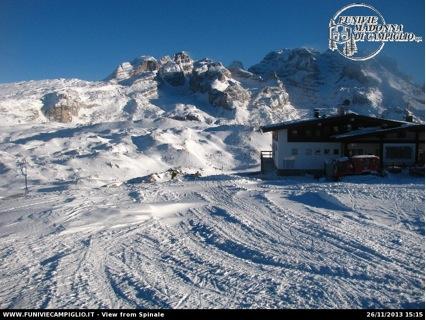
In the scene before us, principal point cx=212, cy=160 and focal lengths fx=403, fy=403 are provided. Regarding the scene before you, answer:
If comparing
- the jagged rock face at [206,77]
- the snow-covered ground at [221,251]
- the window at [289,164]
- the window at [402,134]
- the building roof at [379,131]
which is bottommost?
the window at [289,164]

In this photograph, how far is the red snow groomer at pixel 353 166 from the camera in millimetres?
20969

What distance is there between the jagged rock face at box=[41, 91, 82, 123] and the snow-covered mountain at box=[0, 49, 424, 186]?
26 cm

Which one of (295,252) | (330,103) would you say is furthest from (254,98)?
(295,252)

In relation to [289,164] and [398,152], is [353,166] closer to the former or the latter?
[289,164]

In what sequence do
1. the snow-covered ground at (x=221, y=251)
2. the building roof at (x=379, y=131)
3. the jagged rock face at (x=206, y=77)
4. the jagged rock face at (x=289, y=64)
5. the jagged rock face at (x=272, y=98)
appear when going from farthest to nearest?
the jagged rock face at (x=289, y=64) < the jagged rock face at (x=206, y=77) < the jagged rock face at (x=272, y=98) < the building roof at (x=379, y=131) < the snow-covered ground at (x=221, y=251)

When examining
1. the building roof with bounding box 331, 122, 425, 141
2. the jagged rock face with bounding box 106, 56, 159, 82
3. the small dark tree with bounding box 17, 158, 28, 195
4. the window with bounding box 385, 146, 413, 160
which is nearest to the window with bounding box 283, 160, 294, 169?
the building roof with bounding box 331, 122, 425, 141

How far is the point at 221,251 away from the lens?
30.7 ft

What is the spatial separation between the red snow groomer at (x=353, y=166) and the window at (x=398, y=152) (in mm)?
3812

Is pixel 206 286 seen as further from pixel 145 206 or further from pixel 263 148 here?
pixel 263 148

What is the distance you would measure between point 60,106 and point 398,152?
9079 cm

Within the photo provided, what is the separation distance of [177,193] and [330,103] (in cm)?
11569

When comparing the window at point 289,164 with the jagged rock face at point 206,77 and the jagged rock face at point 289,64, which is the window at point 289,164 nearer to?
the jagged rock face at point 206,77

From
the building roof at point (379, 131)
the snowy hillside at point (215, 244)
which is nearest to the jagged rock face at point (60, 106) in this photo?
the snowy hillside at point (215, 244)

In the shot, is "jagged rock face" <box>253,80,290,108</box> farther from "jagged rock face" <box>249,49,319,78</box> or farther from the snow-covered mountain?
"jagged rock face" <box>249,49,319,78</box>
